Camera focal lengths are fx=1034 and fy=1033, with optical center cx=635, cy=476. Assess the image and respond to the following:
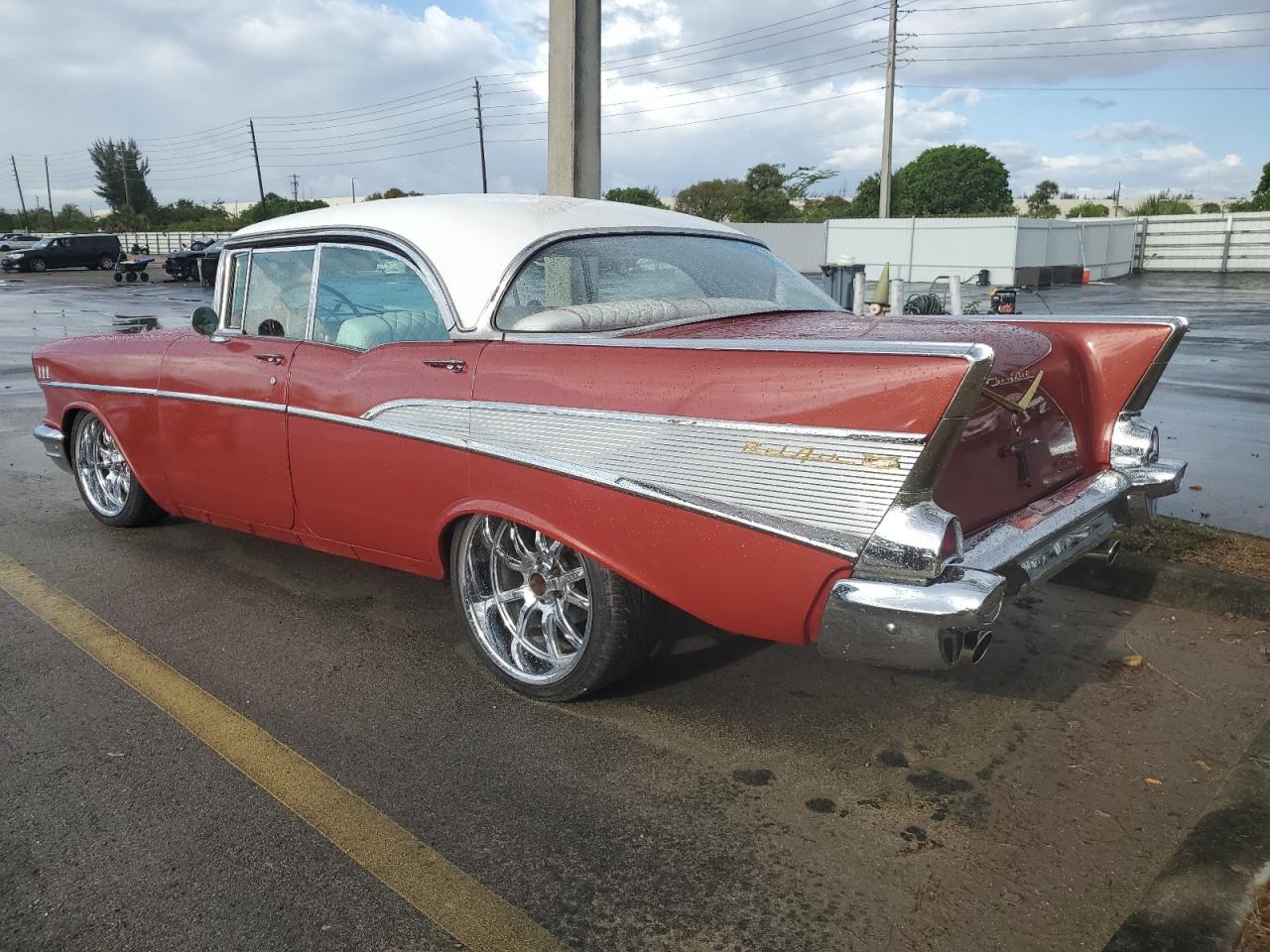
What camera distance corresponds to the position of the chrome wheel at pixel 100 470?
212 inches

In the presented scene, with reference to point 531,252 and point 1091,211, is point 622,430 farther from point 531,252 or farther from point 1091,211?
point 1091,211

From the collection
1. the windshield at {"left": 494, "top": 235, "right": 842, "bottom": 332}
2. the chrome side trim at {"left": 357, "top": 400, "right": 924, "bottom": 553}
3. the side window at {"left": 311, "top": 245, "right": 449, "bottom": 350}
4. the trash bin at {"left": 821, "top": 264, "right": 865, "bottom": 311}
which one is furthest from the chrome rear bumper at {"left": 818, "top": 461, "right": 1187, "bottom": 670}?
the trash bin at {"left": 821, "top": 264, "right": 865, "bottom": 311}

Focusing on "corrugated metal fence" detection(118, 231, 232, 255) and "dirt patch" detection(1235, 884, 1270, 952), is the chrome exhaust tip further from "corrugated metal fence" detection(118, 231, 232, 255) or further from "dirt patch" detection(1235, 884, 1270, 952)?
"corrugated metal fence" detection(118, 231, 232, 255)

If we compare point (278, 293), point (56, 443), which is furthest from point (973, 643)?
point (56, 443)

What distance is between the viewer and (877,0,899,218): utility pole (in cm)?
3350

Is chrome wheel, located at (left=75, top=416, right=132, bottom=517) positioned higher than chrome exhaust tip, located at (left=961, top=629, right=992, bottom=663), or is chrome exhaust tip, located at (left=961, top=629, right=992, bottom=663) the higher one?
chrome exhaust tip, located at (left=961, top=629, right=992, bottom=663)

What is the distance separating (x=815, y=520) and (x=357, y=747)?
1.58 metres

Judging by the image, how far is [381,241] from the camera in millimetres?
3920

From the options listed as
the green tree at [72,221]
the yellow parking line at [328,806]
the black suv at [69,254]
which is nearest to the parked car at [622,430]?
the yellow parking line at [328,806]

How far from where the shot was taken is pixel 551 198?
4.19 metres

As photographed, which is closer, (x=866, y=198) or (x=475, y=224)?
(x=475, y=224)

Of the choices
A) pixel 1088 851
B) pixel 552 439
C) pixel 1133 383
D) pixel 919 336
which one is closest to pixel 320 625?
pixel 552 439

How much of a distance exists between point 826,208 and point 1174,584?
68604 millimetres

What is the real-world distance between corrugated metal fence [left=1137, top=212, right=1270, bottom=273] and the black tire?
35366mm
